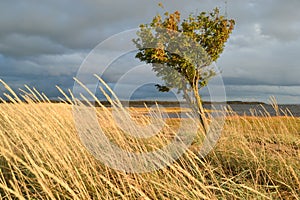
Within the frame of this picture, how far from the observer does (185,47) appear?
1745 cm

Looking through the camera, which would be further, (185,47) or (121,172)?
(185,47)

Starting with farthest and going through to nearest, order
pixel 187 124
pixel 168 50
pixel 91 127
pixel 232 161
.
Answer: pixel 168 50 < pixel 187 124 < pixel 91 127 < pixel 232 161

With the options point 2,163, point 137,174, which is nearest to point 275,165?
point 137,174

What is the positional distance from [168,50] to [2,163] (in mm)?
14377

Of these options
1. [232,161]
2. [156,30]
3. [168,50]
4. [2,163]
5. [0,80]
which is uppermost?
[156,30]

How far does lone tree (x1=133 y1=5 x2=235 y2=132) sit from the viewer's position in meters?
17.3

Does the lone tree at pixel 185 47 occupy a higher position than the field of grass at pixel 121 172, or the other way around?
the lone tree at pixel 185 47

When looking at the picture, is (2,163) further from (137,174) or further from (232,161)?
(232,161)

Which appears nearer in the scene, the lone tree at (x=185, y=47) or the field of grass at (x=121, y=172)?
the field of grass at (x=121, y=172)

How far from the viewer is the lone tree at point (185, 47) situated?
17297mm

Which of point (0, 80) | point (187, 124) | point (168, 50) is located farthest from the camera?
point (168, 50)

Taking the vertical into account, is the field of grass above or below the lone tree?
below

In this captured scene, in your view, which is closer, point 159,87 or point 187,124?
point 187,124

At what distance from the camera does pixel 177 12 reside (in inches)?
711
